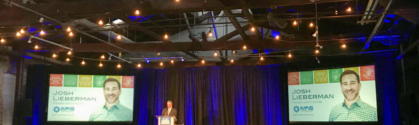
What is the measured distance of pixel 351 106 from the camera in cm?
964

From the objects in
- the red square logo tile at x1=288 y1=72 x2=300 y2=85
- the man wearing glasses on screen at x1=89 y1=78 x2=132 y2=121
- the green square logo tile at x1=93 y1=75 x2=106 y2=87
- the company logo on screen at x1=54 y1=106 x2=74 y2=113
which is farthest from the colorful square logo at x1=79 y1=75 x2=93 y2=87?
the red square logo tile at x1=288 y1=72 x2=300 y2=85

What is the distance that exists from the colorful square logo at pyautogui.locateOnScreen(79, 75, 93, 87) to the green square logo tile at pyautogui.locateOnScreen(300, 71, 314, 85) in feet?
22.6

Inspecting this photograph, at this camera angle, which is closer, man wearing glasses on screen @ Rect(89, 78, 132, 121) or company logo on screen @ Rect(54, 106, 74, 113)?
Answer: company logo on screen @ Rect(54, 106, 74, 113)

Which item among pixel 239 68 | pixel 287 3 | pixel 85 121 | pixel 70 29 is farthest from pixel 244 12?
pixel 85 121

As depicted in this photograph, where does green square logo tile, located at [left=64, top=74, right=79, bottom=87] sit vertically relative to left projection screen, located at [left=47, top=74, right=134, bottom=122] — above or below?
above

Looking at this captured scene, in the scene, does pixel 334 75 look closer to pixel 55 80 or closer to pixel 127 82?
pixel 127 82

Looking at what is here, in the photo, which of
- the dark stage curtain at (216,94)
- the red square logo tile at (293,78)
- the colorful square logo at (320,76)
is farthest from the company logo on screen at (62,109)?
the colorful square logo at (320,76)

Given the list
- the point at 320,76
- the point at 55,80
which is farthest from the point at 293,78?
the point at 55,80

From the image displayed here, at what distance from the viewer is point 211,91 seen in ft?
39.9

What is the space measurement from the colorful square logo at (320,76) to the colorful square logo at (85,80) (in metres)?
7.27

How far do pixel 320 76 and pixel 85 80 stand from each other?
7548 mm

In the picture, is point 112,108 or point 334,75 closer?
point 334,75

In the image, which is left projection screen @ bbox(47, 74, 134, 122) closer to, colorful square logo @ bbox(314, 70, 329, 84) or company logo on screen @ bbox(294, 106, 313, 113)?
company logo on screen @ bbox(294, 106, 313, 113)

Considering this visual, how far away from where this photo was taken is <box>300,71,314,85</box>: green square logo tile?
34.9ft
